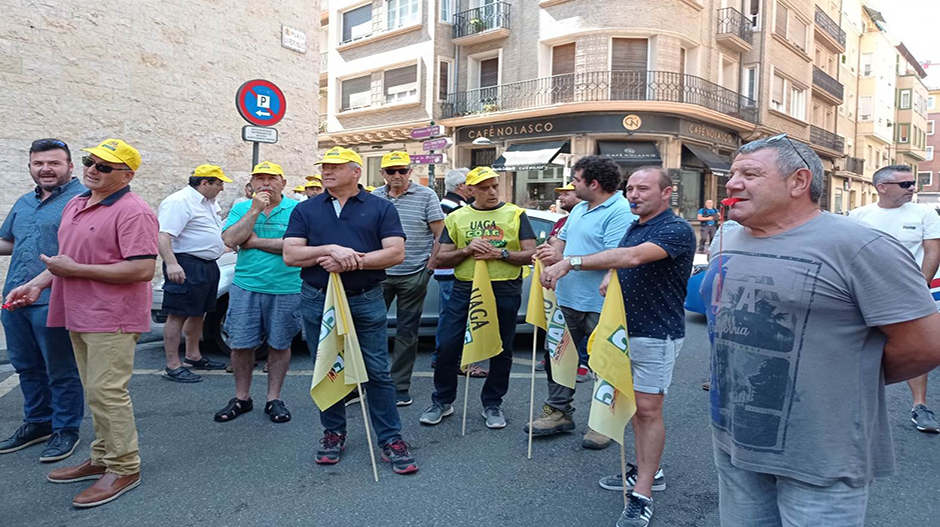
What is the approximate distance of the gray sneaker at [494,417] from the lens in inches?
179

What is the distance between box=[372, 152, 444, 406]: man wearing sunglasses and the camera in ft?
17.0

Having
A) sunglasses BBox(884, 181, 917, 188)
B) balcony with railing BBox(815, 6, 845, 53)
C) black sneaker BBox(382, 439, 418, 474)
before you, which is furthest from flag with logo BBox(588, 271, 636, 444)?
balcony with railing BBox(815, 6, 845, 53)

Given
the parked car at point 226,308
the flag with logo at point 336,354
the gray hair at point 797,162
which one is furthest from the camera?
the parked car at point 226,308

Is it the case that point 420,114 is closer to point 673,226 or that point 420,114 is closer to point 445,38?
point 445,38

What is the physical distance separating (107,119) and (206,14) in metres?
2.71

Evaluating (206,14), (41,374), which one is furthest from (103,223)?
(206,14)

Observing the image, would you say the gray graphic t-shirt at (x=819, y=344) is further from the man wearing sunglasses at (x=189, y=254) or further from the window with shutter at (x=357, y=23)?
the window with shutter at (x=357, y=23)

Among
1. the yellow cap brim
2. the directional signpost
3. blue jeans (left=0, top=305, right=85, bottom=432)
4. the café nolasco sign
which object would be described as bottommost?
blue jeans (left=0, top=305, right=85, bottom=432)

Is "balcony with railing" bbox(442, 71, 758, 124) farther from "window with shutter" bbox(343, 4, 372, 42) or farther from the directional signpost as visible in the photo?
the directional signpost

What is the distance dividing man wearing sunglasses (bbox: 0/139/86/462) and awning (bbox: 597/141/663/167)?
1773cm

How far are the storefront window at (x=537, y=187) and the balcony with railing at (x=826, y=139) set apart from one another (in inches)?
640

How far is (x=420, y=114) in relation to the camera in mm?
24109

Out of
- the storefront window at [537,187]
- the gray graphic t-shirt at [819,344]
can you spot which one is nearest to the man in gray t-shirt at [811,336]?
the gray graphic t-shirt at [819,344]

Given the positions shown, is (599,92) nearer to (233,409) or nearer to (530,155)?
(530,155)
